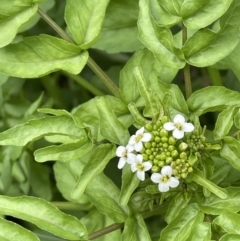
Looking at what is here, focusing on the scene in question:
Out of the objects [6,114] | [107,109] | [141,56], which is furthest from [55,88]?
[107,109]

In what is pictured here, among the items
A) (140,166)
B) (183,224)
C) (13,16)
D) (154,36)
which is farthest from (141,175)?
(13,16)

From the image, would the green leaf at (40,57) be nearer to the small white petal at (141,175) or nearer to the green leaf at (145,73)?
the green leaf at (145,73)

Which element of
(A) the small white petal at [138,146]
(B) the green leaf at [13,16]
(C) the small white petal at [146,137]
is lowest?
(A) the small white petal at [138,146]

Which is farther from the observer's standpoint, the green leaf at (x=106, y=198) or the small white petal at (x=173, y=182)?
the green leaf at (x=106, y=198)

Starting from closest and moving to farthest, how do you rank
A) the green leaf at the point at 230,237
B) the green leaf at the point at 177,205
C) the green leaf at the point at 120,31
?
the green leaf at the point at 230,237 → the green leaf at the point at 177,205 → the green leaf at the point at 120,31

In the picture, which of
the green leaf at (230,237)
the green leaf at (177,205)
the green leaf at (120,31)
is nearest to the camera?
the green leaf at (230,237)

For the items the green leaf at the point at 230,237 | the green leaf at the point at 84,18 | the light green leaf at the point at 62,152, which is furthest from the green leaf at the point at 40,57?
the green leaf at the point at 230,237
